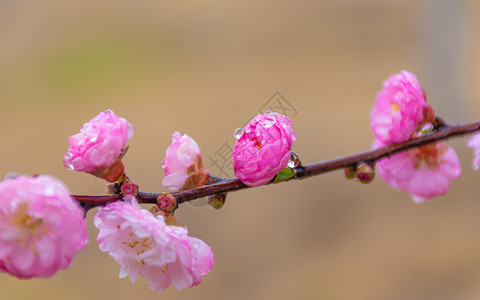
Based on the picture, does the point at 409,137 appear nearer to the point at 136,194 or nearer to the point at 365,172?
the point at 365,172

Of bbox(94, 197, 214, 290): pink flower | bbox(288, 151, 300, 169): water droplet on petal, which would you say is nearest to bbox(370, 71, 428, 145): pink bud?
bbox(288, 151, 300, 169): water droplet on petal

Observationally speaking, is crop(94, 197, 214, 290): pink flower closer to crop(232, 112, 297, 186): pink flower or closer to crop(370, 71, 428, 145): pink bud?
crop(232, 112, 297, 186): pink flower

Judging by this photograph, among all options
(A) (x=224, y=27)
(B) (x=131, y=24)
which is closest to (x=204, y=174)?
(A) (x=224, y=27)

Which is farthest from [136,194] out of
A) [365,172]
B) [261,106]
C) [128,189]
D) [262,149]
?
[261,106]

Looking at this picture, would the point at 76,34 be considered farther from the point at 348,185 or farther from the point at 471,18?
the point at 471,18

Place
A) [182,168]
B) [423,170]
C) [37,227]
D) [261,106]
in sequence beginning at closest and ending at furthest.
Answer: [37,227] < [182,168] < [423,170] < [261,106]

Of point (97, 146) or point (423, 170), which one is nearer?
point (97, 146)

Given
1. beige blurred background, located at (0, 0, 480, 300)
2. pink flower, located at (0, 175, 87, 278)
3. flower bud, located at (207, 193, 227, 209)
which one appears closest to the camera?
pink flower, located at (0, 175, 87, 278)
